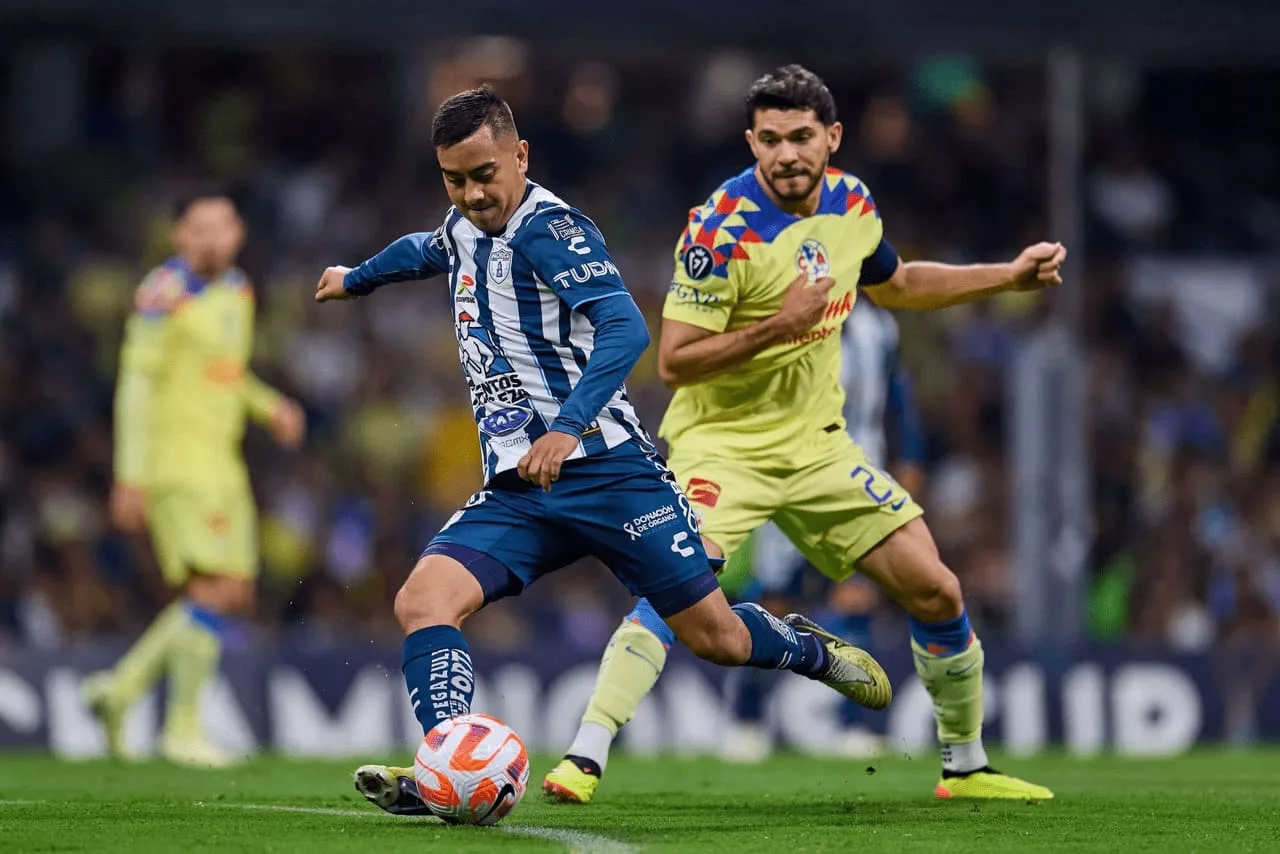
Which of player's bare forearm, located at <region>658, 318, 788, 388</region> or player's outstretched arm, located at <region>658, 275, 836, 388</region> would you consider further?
player's bare forearm, located at <region>658, 318, 788, 388</region>

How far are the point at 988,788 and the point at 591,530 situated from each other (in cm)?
211

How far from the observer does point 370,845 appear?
607 centimetres

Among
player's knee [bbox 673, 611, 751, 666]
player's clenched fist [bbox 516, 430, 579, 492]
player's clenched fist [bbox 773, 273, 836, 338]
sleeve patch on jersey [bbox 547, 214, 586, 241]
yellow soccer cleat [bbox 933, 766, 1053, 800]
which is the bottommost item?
yellow soccer cleat [bbox 933, 766, 1053, 800]

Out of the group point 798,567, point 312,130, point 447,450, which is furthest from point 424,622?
point 312,130

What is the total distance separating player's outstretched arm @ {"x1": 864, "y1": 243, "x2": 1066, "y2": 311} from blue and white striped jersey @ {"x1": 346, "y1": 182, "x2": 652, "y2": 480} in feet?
5.50

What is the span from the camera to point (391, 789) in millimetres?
6508

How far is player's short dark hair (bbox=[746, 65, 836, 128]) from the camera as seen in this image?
770 centimetres

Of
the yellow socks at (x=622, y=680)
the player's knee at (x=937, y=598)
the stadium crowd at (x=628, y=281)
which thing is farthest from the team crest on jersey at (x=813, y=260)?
the stadium crowd at (x=628, y=281)

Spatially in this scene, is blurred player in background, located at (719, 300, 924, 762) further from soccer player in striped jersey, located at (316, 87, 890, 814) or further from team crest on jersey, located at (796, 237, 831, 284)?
soccer player in striped jersey, located at (316, 87, 890, 814)

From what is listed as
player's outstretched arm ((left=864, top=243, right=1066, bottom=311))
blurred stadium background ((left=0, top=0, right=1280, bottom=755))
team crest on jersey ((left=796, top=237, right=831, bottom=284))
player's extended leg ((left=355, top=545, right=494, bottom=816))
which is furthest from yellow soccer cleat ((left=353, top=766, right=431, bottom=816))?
blurred stadium background ((left=0, top=0, right=1280, bottom=755))

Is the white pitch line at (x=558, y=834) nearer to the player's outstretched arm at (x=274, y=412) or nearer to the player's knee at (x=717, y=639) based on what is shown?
the player's knee at (x=717, y=639)

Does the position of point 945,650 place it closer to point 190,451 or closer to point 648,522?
point 648,522

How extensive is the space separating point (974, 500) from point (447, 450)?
4.07m

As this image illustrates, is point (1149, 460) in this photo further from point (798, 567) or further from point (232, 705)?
point (232, 705)
